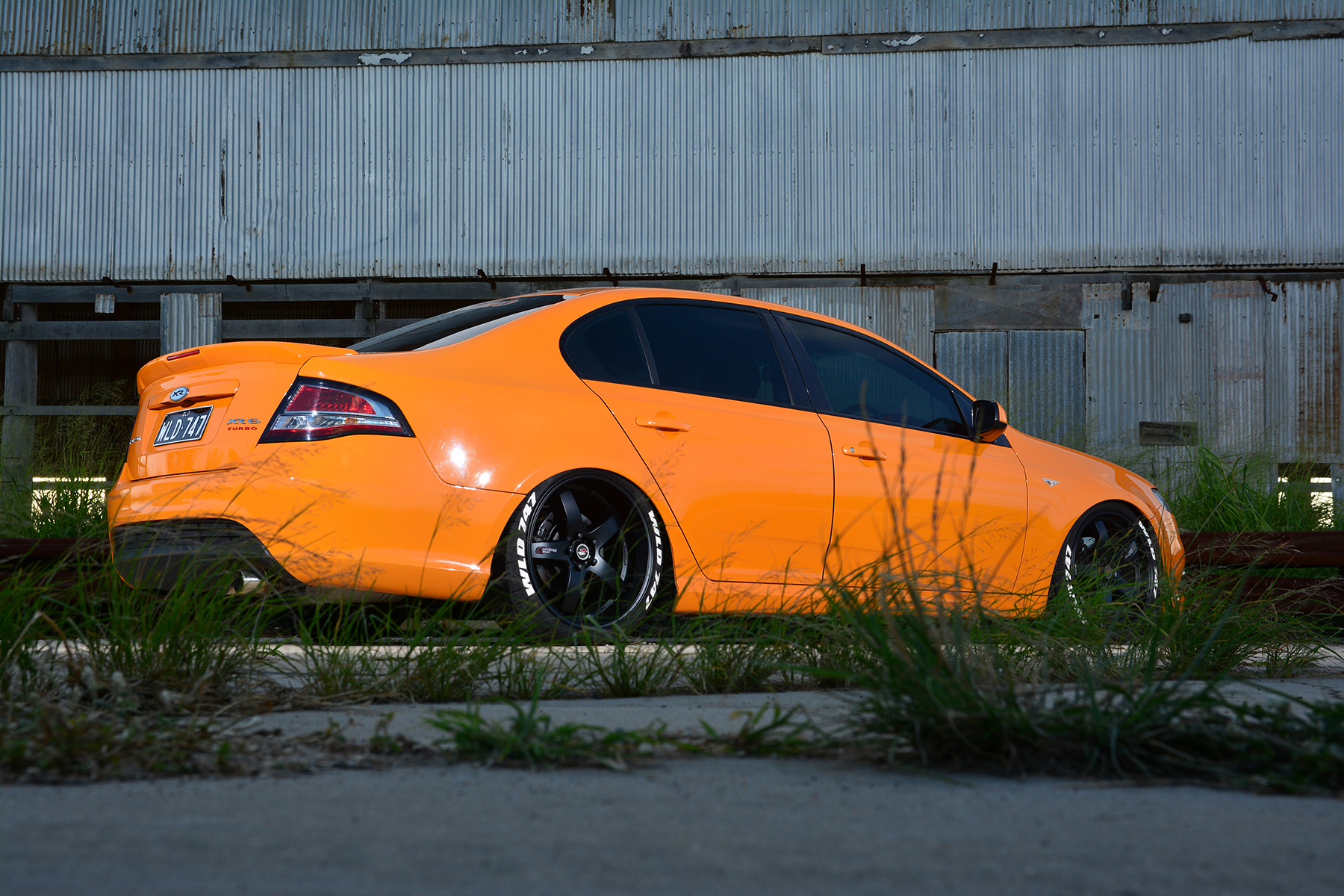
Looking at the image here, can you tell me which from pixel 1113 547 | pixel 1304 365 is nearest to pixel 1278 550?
pixel 1113 547

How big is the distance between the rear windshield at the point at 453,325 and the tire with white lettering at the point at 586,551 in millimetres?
747

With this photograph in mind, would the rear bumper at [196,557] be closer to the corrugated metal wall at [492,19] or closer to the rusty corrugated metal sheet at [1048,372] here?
the rusty corrugated metal sheet at [1048,372]

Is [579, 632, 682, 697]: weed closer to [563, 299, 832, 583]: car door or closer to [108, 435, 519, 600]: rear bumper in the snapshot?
[108, 435, 519, 600]: rear bumper

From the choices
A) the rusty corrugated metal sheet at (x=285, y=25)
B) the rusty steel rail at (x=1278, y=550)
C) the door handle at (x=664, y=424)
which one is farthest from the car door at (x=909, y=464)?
the rusty corrugated metal sheet at (x=285, y=25)

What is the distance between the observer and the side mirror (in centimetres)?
484

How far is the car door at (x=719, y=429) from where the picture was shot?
3.95 metres

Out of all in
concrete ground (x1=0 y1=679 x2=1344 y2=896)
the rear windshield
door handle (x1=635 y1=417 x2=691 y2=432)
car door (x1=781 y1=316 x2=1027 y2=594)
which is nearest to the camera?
concrete ground (x1=0 y1=679 x2=1344 y2=896)

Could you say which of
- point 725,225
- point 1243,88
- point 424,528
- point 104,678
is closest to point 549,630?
point 424,528

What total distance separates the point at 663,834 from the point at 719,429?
2630mm

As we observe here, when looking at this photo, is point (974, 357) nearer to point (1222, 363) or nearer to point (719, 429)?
point (1222, 363)

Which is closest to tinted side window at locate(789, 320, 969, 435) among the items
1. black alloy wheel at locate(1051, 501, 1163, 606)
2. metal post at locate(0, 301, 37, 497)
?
black alloy wheel at locate(1051, 501, 1163, 606)

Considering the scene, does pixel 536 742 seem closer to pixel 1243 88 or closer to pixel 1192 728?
pixel 1192 728

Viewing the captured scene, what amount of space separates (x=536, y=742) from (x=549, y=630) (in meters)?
1.55

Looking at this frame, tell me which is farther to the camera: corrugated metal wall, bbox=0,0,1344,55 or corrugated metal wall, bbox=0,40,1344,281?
corrugated metal wall, bbox=0,0,1344,55
